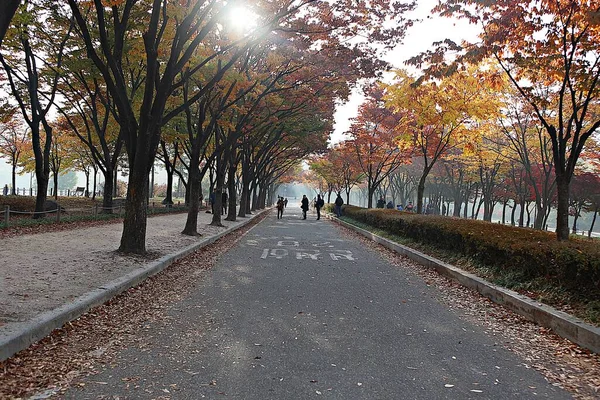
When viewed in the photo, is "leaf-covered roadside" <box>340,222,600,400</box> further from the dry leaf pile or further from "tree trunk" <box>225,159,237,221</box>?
"tree trunk" <box>225,159,237,221</box>

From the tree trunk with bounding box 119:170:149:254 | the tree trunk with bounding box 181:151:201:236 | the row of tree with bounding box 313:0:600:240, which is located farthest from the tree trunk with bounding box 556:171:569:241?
the tree trunk with bounding box 181:151:201:236

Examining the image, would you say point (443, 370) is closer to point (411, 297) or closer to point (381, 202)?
point (411, 297)

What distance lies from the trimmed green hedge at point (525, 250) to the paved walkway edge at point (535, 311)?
0.52 m

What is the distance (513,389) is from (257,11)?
340 inches

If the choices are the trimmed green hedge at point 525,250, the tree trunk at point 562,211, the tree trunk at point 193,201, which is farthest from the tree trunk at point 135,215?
the tree trunk at point 562,211

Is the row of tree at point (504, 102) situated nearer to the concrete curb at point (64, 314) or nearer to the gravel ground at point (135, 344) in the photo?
the gravel ground at point (135, 344)

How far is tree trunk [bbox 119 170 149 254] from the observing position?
9.20 metres

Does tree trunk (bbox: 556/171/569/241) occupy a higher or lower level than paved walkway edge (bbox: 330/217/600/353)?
higher

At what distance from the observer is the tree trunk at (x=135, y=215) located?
9.20 meters

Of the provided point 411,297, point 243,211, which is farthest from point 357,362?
point 243,211

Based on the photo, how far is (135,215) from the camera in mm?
9320

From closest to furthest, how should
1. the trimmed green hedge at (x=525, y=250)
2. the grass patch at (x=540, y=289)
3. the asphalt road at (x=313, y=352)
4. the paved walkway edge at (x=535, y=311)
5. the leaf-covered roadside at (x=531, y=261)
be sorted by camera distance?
the asphalt road at (x=313, y=352) < the paved walkway edge at (x=535, y=311) < the grass patch at (x=540, y=289) < the leaf-covered roadside at (x=531, y=261) < the trimmed green hedge at (x=525, y=250)

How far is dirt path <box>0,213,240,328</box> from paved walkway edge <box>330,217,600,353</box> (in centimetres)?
546

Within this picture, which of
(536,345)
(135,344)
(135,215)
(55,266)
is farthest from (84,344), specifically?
(135,215)
